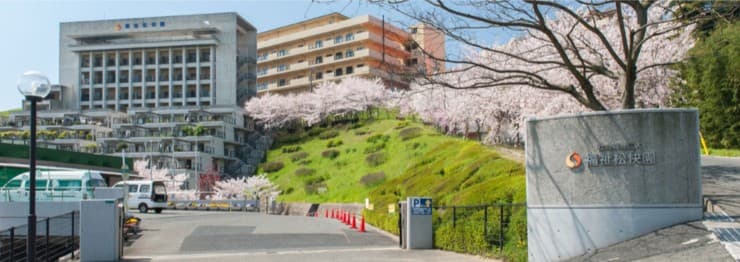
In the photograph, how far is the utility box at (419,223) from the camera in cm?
1695

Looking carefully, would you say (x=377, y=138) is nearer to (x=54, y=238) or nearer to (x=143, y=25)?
(x=54, y=238)

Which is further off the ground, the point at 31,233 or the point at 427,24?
the point at 427,24

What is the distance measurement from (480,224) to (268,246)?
655 centimetres

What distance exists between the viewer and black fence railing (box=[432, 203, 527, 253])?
13.9 m

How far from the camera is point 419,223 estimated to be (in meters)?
17.0

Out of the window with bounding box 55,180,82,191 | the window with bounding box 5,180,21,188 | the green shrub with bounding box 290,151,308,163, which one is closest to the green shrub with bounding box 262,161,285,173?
the green shrub with bounding box 290,151,308,163

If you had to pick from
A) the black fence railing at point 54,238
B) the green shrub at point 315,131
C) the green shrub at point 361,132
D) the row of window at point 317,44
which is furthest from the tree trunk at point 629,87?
the row of window at point 317,44

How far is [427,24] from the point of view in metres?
13.0

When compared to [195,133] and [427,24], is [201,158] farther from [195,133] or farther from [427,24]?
[427,24]

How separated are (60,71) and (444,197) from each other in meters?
89.7

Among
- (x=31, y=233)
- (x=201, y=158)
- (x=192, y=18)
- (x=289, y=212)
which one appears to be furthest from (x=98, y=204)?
(x=192, y=18)

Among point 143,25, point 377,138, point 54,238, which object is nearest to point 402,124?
point 377,138

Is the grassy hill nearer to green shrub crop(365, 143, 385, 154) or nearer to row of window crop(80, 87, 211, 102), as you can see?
green shrub crop(365, 143, 385, 154)

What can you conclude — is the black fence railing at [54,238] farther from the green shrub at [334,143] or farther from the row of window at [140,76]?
the row of window at [140,76]
